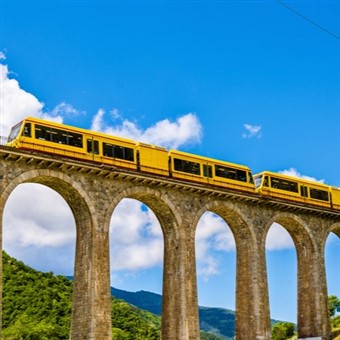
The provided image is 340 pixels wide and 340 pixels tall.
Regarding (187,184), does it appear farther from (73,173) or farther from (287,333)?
(287,333)

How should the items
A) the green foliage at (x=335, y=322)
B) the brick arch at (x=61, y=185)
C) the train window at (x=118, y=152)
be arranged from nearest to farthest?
the brick arch at (x=61, y=185) → the train window at (x=118, y=152) → the green foliage at (x=335, y=322)

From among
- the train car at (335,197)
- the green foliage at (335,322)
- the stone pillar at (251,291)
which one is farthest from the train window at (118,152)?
the green foliage at (335,322)

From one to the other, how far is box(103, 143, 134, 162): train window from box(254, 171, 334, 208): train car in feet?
41.0

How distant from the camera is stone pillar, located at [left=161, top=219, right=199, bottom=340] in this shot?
40.2 meters

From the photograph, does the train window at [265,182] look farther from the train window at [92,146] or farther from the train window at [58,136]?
the train window at [58,136]

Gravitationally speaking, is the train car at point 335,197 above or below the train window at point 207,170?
above

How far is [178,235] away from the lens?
4197 centimetres

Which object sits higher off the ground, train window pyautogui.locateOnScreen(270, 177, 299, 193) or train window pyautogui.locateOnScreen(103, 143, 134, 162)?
train window pyautogui.locateOnScreen(270, 177, 299, 193)

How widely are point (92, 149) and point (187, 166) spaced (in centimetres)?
793

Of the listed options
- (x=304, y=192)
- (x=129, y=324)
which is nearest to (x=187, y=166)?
(x=304, y=192)

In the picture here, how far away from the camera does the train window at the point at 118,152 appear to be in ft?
128

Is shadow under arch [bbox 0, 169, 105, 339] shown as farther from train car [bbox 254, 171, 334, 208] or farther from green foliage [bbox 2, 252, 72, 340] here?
train car [bbox 254, 171, 334, 208]

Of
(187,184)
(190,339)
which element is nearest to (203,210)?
(187,184)

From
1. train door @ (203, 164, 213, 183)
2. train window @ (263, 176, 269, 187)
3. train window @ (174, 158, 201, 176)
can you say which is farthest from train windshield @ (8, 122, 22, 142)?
train window @ (263, 176, 269, 187)
